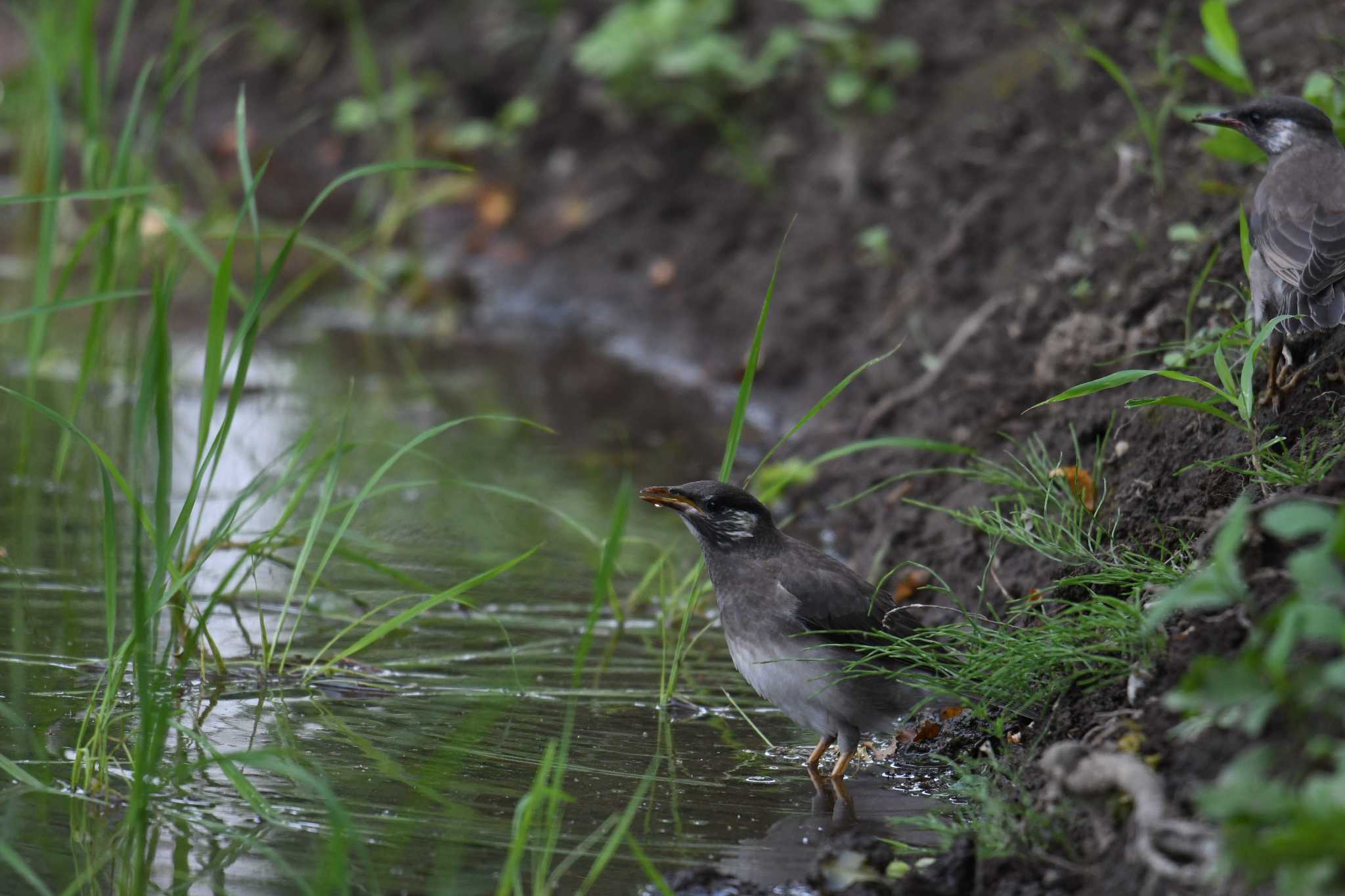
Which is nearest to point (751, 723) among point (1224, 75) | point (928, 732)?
point (928, 732)

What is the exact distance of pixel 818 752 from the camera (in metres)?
4.12

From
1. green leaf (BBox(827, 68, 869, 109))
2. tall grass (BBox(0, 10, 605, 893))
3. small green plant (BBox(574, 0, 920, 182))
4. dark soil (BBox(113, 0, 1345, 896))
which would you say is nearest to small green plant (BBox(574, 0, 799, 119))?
small green plant (BBox(574, 0, 920, 182))

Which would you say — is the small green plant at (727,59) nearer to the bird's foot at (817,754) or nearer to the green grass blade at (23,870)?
the bird's foot at (817,754)

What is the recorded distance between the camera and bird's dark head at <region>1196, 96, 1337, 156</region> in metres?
4.69

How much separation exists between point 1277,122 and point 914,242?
12.0ft

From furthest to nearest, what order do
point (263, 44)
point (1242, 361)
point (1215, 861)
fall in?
point (263, 44)
point (1242, 361)
point (1215, 861)

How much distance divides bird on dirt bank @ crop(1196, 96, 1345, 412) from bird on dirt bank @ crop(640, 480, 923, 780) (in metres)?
1.33

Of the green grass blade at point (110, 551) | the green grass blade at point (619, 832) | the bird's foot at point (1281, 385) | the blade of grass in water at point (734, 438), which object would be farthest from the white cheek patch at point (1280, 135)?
the green grass blade at point (110, 551)

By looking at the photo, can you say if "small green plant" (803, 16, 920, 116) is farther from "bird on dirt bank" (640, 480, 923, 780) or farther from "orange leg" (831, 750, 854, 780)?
"orange leg" (831, 750, 854, 780)

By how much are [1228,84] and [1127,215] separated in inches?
51.7

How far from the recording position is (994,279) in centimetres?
740

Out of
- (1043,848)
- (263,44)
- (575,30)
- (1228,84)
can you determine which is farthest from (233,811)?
(263,44)

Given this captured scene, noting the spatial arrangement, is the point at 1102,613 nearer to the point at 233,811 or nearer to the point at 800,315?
the point at 233,811

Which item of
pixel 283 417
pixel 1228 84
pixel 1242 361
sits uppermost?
pixel 1228 84
